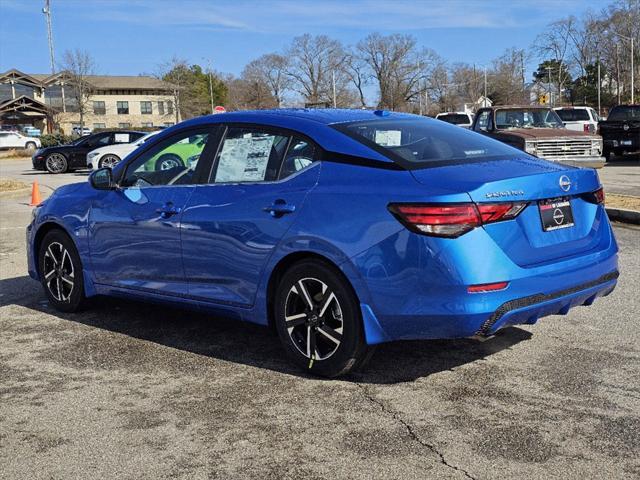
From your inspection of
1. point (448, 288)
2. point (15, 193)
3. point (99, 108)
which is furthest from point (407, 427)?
point (99, 108)

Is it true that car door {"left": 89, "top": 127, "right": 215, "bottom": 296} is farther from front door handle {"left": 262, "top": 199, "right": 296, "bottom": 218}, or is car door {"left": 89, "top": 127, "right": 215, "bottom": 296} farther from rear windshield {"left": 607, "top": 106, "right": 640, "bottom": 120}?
rear windshield {"left": 607, "top": 106, "right": 640, "bottom": 120}

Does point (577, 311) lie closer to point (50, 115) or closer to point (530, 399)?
point (530, 399)

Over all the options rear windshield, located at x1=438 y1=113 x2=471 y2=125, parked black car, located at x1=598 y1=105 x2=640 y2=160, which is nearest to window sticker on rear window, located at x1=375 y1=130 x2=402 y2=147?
parked black car, located at x1=598 y1=105 x2=640 y2=160

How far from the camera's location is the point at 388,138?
15.9 feet

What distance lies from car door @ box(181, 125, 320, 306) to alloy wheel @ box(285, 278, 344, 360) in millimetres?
319

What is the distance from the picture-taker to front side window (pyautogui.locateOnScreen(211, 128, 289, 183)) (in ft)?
16.4

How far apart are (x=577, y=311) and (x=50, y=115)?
85670mm

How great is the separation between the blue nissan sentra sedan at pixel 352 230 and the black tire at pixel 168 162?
0.02 meters

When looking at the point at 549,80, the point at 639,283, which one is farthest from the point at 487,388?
the point at 549,80

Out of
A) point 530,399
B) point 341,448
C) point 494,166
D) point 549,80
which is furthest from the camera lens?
point 549,80

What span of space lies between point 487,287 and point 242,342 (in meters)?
2.16

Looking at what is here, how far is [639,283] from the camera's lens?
22.8 ft

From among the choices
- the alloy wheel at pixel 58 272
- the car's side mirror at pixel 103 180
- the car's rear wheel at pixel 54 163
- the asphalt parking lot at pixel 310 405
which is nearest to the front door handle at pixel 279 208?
the asphalt parking lot at pixel 310 405

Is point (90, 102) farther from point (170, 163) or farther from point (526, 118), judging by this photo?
point (170, 163)
